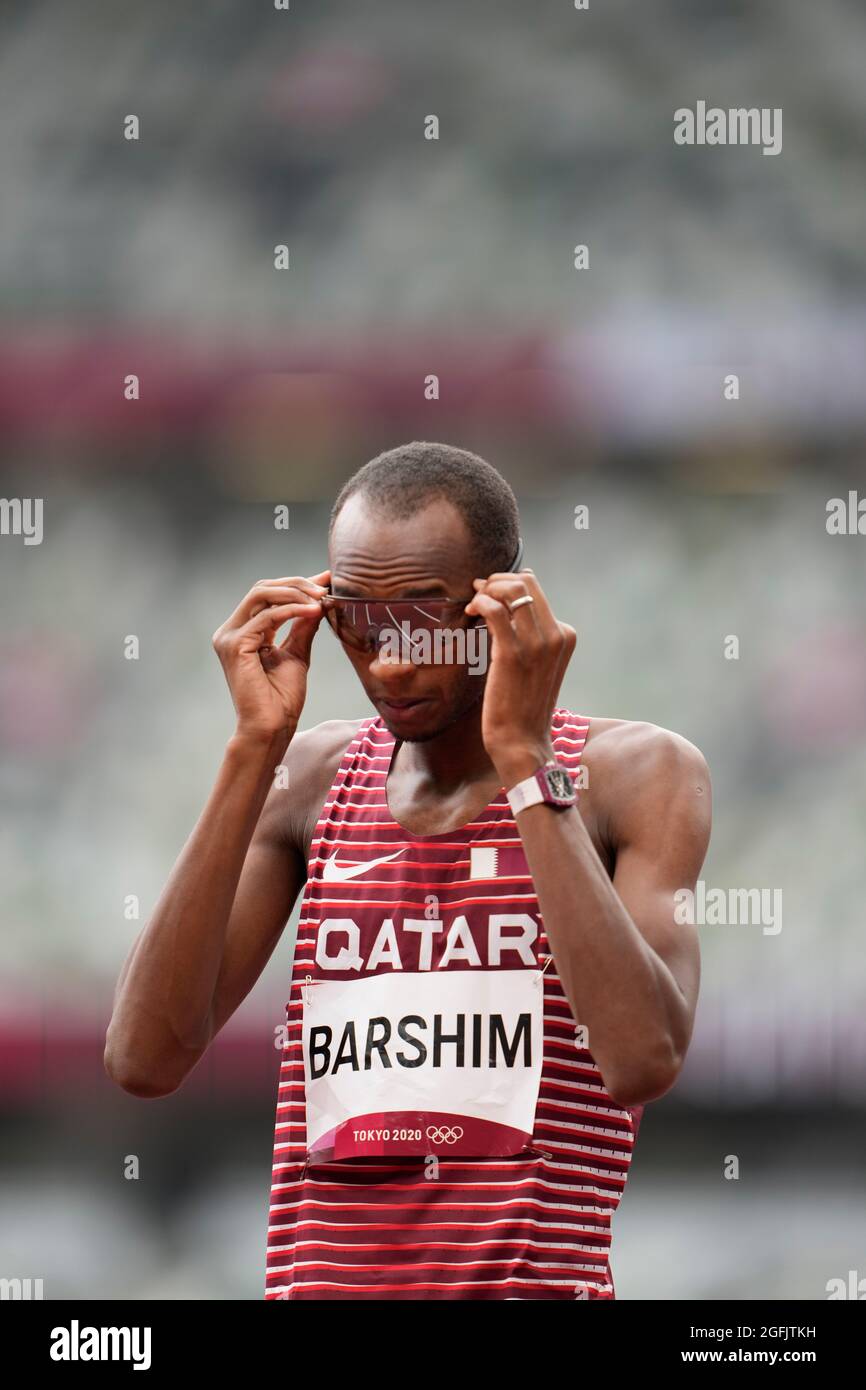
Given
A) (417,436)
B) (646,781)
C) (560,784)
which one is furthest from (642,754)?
(417,436)

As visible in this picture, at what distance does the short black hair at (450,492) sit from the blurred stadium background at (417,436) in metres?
1.65

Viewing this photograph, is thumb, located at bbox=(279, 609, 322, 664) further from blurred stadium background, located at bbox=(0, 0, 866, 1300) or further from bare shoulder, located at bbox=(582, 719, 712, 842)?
blurred stadium background, located at bbox=(0, 0, 866, 1300)

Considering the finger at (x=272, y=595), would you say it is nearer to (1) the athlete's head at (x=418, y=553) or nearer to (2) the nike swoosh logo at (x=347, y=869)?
(1) the athlete's head at (x=418, y=553)

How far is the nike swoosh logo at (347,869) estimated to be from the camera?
1.28m

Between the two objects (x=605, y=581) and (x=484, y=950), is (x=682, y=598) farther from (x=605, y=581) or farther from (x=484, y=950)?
(x=484, y=950)

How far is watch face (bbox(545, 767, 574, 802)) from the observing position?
117cm

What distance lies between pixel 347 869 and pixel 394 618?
0.65 feet

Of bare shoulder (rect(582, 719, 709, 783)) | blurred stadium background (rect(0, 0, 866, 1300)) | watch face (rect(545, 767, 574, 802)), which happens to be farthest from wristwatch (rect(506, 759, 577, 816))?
blurred stadium background (rect(0, 0, 866, 1300))

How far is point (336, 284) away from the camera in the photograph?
3.28 meters

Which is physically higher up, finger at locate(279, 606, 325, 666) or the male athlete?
finger at locate(279, 606, 325, 666)

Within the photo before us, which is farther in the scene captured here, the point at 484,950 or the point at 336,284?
the point at 336,284

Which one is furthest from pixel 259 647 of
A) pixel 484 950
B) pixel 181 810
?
pixel 181 810

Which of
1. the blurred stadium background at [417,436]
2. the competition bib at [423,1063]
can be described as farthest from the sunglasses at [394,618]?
the blurred stadium background at [417,436]

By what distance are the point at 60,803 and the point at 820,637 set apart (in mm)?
1414
